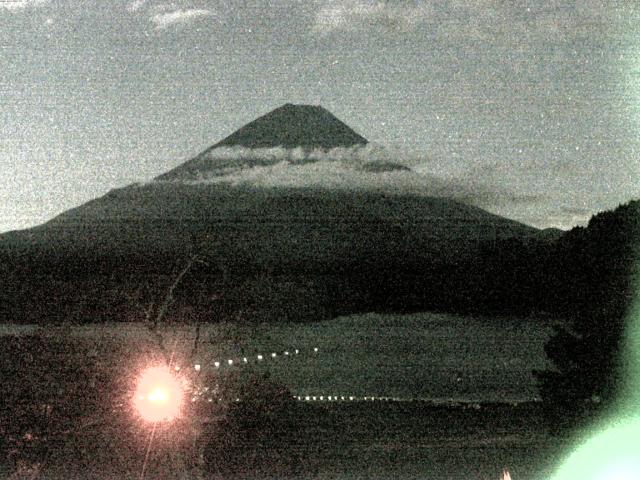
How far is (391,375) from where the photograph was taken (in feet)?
32.1

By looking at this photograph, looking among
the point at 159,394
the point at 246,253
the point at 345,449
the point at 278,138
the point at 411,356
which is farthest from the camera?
the point at 278,138

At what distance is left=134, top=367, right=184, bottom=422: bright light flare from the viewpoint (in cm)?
559

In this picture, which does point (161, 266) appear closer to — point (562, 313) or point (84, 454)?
point (84, 454)

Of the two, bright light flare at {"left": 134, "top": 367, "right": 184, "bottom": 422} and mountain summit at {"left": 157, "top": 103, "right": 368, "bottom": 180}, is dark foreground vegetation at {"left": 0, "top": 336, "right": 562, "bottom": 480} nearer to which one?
bright light flare at {"left": 134, "top": 367, "right": 184, "bottom": 422}

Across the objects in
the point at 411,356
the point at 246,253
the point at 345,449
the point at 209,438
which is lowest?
the point at 345,449

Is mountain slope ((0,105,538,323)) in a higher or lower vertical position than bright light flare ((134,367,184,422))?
higher

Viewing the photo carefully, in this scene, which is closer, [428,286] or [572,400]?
[572,400]

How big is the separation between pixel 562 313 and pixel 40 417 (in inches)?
175

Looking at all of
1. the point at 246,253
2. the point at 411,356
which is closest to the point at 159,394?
the point at 246,253

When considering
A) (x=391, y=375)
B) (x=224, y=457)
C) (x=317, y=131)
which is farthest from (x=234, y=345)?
(x=317, y=131)

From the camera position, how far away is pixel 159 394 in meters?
5.64

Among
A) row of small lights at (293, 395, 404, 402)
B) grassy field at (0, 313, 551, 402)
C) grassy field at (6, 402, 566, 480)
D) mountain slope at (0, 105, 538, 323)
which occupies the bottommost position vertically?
grassy field at (6, 402, 566, 480)

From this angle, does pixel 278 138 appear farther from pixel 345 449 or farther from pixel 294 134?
pixel 345 449

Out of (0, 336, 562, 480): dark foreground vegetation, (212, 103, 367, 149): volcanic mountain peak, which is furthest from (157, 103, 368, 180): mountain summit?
(0, 336, 562, 480): dark foreground vegetation
